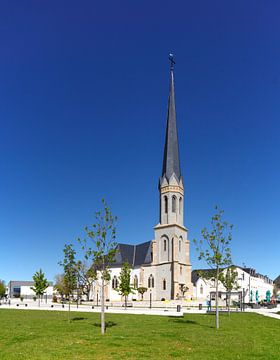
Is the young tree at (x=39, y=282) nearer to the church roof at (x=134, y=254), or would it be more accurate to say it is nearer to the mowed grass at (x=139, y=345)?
the church roof at (x=134, y=254)

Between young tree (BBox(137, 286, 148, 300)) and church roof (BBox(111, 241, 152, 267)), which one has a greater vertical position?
church roof (BBox(111, 241, 152, 267))

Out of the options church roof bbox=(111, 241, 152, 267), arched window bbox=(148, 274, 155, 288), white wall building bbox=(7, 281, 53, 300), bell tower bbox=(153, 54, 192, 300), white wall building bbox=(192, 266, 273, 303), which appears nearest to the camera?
bell tower bbox=(153, 54, 192, 300)

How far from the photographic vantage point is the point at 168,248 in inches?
3147

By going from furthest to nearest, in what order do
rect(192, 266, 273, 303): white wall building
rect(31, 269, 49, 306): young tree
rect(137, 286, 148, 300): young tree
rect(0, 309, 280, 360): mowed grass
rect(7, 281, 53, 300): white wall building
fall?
rect(7, 281, 53, 300): white wall building < rect(192, 266, 273, 303): white wall building < rect(137, 286, 148, 300): young tree < rect(31, 269, 49, 306): young tree < rect(0, 309, 280, 360): mowed grass

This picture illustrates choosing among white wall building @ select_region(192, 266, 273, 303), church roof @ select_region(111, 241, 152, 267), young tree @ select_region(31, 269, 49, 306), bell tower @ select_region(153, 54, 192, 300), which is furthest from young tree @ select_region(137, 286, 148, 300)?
young tree @ select_region(31, 269, 49, 306)

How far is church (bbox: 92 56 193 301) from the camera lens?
7700 centimetres

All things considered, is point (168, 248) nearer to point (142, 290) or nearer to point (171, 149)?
point (142, 290)

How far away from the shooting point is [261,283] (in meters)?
134

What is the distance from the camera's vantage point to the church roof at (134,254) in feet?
288

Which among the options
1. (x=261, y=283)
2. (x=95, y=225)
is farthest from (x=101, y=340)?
(x=261, y=283)

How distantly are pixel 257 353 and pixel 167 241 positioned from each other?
2614 inches

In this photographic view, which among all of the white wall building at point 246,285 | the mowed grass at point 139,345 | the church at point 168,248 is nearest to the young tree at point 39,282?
the church at point 168,248

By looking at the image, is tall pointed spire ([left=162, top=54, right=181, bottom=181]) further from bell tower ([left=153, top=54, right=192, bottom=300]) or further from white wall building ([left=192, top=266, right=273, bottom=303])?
white wall building ([left=192, top=266, right=273, bottom=303])

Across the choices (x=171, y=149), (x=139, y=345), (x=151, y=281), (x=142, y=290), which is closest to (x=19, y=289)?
(x=151, y=281)
